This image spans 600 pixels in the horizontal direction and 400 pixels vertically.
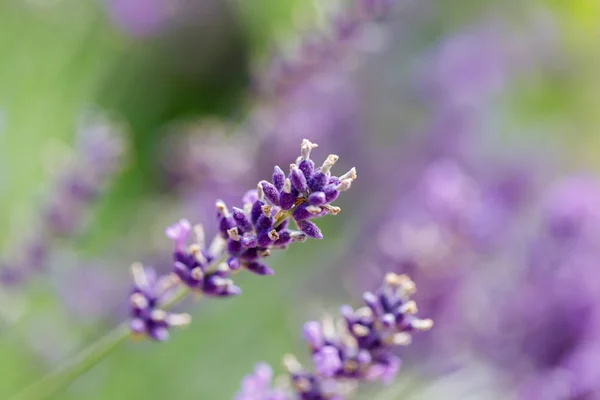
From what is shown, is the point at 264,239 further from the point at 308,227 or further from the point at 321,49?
the point at 321,49

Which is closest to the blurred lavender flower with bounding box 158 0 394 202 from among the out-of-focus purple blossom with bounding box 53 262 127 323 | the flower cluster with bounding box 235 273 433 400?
the out-of-focus purple blossom with bounding box 53 262 127 323

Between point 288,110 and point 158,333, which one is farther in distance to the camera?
point 288,110

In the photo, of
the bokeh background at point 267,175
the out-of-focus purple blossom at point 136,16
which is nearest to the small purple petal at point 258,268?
the bokeh background at point 267,175

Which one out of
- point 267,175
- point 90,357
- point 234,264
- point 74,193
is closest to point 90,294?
point 74,193

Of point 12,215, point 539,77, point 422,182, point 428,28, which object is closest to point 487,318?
point 422,182

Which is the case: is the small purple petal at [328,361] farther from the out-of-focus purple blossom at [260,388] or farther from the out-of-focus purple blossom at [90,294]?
the out-of-focus purple blossom at [90,294]

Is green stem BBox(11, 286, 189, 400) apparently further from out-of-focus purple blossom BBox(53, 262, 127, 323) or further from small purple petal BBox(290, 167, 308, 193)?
out-of-focus purple blossom BBox(53, 262, 127, 323)
